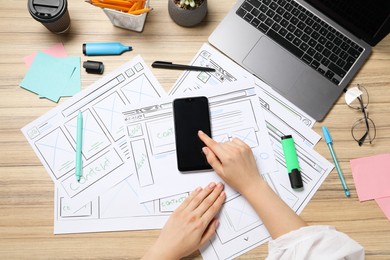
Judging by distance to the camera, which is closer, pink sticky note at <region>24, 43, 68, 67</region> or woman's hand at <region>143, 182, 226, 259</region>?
woman's hand at <region>143, 182, 226, 259</region>

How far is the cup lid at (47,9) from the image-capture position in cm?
80

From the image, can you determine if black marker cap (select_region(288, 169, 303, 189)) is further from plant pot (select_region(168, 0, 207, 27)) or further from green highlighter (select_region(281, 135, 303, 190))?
plant pot (select_region(168, 0, 207, 27))

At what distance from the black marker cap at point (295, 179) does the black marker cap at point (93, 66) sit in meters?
0.49

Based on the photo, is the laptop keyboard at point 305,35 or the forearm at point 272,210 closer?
the forearm at point 272,210

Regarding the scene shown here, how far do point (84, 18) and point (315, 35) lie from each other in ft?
1.79

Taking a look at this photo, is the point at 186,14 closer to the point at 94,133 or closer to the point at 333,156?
the point at 94,133

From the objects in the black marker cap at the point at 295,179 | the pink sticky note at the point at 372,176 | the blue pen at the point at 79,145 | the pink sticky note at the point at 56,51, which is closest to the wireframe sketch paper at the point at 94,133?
the blue pen at the point at 79,145

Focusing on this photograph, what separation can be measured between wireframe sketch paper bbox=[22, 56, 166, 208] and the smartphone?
64 mm

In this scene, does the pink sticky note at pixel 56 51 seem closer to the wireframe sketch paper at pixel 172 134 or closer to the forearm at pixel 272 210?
the wireframe sketch paper at pixel 172 134

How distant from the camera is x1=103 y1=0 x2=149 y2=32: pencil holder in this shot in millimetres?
808

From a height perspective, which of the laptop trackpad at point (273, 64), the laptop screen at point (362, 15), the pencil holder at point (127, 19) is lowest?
the pencil holder at point (127, 19)

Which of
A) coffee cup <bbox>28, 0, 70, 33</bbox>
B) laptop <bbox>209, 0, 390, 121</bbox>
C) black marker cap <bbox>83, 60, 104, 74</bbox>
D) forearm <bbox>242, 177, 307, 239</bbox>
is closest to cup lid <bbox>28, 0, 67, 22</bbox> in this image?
coffee cup <bbox>28, 0, 70, 33</bbox>

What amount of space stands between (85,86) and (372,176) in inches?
26.6

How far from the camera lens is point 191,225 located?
2.52ft
